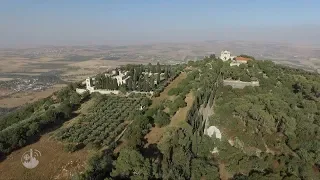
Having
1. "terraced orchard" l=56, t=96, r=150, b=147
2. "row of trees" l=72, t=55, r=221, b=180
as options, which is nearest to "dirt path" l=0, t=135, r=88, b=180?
"terraced orchard" l=56, t=96, r=150, b=147

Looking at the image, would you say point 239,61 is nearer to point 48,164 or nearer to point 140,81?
point 140,81

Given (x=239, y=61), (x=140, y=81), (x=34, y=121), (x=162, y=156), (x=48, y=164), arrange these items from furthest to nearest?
(x=239, y=61)
(x=140, y=81)
(x=34, y=121)
(x=162, y=156)
(x=48, y=164)

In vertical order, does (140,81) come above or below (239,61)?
below

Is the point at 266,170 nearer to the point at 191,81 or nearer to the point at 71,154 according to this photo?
the point at 71,154

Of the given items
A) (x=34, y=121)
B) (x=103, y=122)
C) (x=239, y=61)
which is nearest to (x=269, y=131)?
(x=103, y=122)

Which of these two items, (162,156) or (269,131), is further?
(269,131)

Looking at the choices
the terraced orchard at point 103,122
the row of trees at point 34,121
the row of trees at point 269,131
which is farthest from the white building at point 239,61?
the row of trees at point 34,121

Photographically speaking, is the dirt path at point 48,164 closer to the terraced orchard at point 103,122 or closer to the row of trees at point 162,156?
→ the terraced orchard at point 103,122

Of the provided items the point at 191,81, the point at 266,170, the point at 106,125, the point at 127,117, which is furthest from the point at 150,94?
the point at 266,170
